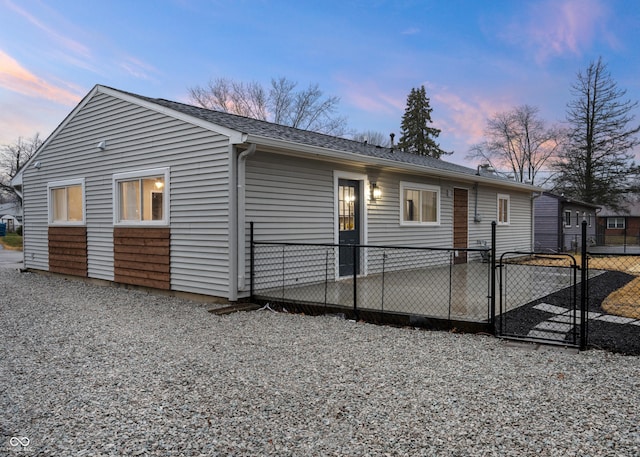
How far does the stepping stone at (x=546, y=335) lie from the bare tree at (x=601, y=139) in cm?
2661

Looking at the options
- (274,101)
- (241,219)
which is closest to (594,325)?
(241,219)

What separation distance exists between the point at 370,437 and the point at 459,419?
2.08ft

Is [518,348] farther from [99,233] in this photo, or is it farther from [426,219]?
[99,233]

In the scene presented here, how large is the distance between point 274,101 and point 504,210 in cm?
1829

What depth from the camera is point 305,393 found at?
10.4 feet

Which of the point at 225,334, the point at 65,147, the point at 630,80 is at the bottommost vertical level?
the point at 225,334

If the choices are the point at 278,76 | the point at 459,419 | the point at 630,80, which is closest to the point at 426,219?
the point at 459,419

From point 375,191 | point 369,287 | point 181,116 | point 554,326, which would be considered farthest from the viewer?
point 375,191

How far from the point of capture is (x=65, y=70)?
1313 cm

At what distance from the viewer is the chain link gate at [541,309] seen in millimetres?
4477

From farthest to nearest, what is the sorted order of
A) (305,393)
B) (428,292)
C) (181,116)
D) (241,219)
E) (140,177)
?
(140,177) → (428,292) → (181,116) → (241,219) → (305,393)

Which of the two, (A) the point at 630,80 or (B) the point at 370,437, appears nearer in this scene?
(B) the point at 370,437

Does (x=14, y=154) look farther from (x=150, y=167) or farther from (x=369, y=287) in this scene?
(x=369, y=287)

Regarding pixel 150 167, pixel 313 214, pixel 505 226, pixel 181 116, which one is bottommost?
pixel 505 226
